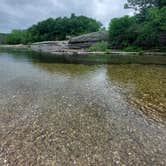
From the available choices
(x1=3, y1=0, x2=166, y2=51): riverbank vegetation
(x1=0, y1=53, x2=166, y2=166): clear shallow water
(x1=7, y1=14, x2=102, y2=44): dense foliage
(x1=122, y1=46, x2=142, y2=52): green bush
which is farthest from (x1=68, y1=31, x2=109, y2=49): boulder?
(x1=0, y1=53, x2=166, y2=166): clear shallow water

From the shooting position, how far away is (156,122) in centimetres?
Answer: 596

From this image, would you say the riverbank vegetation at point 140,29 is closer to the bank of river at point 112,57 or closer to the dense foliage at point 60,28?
the bank of river at point 112,57

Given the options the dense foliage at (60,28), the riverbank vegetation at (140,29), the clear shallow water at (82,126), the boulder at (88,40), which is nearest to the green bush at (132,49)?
the riverbank vegetation at (140,29)

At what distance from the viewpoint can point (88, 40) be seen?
54.4 metres

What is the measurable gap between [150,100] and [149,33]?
38740 millimetres

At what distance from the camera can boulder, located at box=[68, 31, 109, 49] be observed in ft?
174

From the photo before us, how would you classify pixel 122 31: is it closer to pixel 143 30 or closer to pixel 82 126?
pixel 143 30

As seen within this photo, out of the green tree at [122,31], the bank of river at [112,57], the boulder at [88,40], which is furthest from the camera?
the boulder at [88,40]

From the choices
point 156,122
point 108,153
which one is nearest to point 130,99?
point 156,122

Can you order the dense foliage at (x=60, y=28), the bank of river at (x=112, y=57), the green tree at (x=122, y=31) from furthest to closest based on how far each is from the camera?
the dense foliage at (x=60, y=28), the green tree at (x=122, y=31), the bank of river at (x=112, y=57)

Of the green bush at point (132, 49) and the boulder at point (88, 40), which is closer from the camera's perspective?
the green bush at point (132, 49)

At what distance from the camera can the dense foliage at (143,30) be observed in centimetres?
3997

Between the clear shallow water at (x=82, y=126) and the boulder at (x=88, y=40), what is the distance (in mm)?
45212

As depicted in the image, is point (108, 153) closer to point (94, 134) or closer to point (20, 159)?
point (94, 134)
